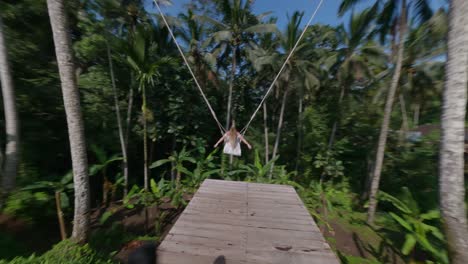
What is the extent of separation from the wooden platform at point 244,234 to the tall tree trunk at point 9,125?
4.07 meters

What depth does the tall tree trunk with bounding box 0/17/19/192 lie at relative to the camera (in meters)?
3.46

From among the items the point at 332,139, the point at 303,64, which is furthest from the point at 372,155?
the point at 303,64

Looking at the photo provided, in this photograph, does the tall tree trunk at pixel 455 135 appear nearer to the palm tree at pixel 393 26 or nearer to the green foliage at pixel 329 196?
the green foliage at pixel 329 196

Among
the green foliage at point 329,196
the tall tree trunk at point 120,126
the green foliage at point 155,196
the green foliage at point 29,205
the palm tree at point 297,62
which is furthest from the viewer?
the palm tree at point 297,62

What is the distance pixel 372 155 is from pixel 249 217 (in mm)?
11152

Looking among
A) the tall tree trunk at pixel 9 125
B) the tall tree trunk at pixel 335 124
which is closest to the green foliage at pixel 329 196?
the tall tree trunk at pixel 335 124

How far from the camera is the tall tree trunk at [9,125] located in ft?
11.4

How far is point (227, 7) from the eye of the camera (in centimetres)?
849

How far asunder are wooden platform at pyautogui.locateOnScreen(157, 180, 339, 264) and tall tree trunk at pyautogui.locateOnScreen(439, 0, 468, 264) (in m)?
1.71

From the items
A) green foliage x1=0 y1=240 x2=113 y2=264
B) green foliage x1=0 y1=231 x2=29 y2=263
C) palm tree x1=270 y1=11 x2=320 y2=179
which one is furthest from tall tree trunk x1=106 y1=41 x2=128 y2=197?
palm tree x1=270 y1=11 x2=320 y2=179

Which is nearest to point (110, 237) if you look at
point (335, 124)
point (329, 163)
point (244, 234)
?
point (244, 234)

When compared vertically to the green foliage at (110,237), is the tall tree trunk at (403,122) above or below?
above

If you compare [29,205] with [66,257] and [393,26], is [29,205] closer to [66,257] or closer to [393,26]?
[66,257]

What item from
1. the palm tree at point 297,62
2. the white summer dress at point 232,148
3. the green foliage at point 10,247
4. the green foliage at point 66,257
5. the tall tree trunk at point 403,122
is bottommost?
the green foliage at point 10,247
